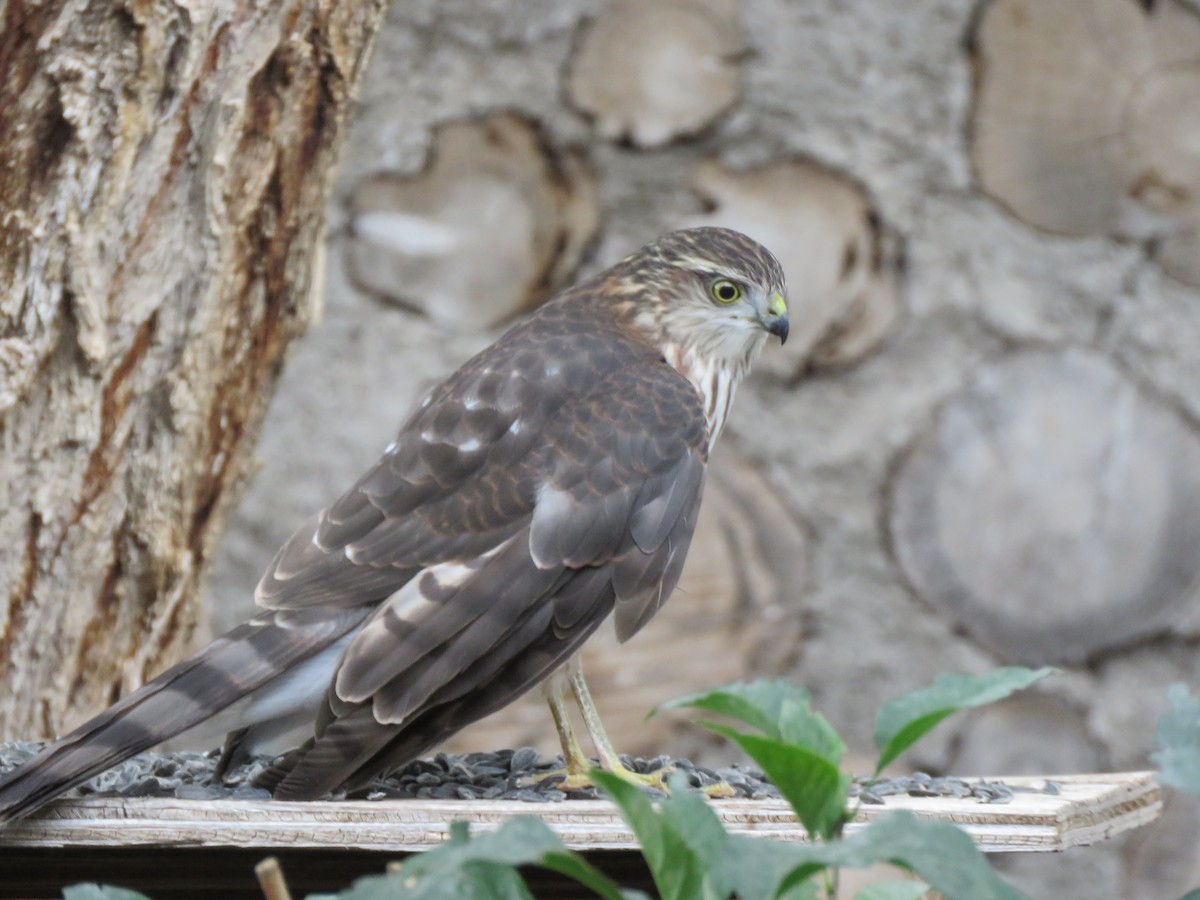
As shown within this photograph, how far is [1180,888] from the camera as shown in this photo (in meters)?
3.18

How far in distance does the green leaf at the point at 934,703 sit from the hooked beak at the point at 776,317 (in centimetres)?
126

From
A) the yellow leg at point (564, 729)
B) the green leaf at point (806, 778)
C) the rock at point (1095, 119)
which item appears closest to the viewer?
the green leaf at point (806, 778)

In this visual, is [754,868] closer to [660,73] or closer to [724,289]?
[724,289]

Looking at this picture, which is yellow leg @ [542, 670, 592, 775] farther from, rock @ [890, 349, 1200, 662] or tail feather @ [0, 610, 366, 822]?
rock @ [890, 349, 1200, 662]

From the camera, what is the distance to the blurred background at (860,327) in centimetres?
309

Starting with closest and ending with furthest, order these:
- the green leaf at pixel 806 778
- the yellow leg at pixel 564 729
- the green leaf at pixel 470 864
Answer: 1. the green leaf at pixel 470 864
2. the green leaf at pixel 806 778
3. the yellow leg at pixel 564 729

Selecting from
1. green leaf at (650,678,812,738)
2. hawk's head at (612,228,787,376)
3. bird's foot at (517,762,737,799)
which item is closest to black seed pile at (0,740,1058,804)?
bird's foot at (517,762,737,799)

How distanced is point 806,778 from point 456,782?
0.90 m

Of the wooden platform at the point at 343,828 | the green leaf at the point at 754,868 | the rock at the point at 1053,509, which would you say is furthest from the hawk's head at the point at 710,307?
the green leaf at the point at 754,868

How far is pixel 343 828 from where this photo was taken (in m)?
1.37

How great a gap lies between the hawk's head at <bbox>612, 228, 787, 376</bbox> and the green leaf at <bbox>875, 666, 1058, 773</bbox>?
1261 millimetres

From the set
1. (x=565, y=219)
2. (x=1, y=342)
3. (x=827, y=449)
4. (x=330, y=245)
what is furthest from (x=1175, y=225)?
(x=1, y=342)

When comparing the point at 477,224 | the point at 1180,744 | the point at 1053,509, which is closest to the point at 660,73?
the point at 477,224

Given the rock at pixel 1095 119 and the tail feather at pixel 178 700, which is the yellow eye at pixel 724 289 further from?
the rock at pixel 1095 119
